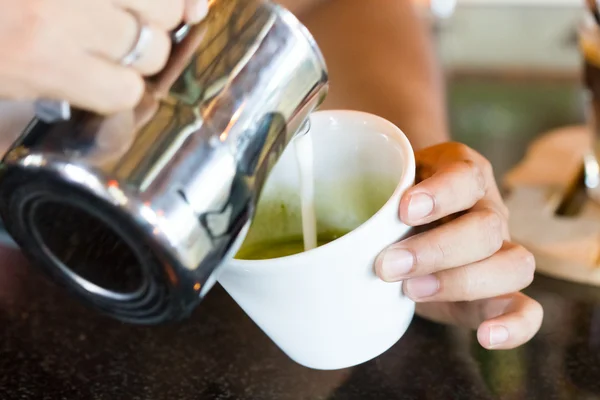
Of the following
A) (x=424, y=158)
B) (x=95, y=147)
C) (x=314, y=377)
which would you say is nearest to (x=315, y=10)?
(x=424, y=158)

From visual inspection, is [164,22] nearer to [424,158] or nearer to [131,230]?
[131,230]

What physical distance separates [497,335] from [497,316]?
0.7 inches

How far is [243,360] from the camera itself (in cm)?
48

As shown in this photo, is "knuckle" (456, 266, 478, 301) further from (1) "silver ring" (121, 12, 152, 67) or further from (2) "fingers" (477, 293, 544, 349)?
(1) "silver ring" (121, 12, 152, 67)

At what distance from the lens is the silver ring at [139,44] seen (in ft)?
0.91

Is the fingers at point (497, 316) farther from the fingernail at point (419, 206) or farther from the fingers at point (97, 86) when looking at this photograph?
the fingers at point (97, 86)

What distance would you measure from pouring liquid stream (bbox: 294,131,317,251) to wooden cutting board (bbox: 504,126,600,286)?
0.73ft

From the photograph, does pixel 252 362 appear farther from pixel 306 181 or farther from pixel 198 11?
pixel 198 11

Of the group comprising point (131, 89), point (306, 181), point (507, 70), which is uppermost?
point (131, 89)

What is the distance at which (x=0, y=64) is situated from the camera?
26 cm

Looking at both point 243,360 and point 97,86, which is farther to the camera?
point 243,360

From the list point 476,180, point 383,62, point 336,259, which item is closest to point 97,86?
point 336,259

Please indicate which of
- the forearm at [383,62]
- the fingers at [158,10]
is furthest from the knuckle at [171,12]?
the forearm at [383,62]

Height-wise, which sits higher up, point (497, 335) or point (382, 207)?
point (382, 207)
